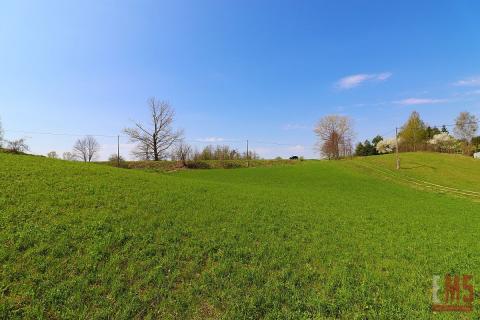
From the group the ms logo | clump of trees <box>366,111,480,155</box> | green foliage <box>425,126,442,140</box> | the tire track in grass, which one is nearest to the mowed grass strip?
the tire track in grass

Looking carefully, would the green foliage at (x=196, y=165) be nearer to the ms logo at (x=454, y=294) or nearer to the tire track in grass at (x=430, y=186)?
the tire track in grass at (x=430, y=186)

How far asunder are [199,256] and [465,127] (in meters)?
104

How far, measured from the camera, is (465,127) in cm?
8200

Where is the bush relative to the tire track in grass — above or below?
above

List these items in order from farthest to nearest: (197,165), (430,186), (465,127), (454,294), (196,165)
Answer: (465,127)
(197,165)
(196,165)
(430,186)
(454,294)

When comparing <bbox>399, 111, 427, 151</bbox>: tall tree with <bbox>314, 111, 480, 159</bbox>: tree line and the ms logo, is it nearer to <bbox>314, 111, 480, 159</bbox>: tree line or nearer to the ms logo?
<bbox>314, 111, 480, 159</bbox>: tree line

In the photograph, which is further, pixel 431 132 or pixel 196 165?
pixel 431 132

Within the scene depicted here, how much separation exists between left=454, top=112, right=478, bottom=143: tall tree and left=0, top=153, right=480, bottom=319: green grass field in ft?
292

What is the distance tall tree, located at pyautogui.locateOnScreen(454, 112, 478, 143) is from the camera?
80.9m

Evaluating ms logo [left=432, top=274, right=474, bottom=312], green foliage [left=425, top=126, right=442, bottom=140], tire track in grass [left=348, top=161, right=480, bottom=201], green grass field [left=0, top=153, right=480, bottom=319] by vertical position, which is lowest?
tire track in grass [left=348, top=161, right=480, bottom=201]

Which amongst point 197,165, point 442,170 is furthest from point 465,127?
point 197,165

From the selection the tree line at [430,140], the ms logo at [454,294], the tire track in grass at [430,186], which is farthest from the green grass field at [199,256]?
the tree line at [430,140]

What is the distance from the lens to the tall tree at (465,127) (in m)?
80.9

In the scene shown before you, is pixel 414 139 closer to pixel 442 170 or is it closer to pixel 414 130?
pixel 414 130
